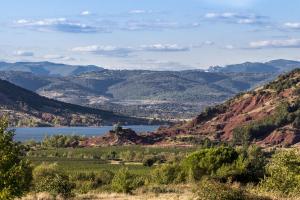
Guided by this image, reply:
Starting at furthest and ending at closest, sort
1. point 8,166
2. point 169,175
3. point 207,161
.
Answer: point 169,175 → point 207,161 → point 8,166

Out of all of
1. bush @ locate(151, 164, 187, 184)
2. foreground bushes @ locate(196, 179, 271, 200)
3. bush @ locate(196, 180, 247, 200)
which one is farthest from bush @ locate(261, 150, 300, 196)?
bush @ locate(151, 164, 187, 184)

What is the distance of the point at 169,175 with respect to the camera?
79.1 m

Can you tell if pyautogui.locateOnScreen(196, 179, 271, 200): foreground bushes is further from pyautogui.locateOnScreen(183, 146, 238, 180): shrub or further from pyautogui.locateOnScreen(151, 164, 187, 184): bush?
pyautogui.locateOnScreen(151, 164, 187, 184): bush

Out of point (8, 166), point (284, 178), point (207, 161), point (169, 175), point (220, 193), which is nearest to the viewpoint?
point (220, 193)

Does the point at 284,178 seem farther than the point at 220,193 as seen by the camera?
Yes

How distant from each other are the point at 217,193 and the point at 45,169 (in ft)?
134

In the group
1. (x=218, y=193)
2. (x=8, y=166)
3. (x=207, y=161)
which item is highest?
(x=8, y=166)

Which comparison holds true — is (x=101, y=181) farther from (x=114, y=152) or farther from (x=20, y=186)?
(x=114, y=152)

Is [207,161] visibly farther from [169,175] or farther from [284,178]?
[284,178]

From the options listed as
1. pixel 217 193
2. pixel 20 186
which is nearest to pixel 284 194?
pixel 217 193

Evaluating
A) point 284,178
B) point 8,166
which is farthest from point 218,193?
point 284,178

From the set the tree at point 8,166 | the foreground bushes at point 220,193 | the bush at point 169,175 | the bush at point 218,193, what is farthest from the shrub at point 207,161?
the tree at point 8,166

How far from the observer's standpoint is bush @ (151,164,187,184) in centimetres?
7581

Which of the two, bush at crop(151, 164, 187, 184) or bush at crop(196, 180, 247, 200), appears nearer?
bush at crop(196, 180, 247, 200)
